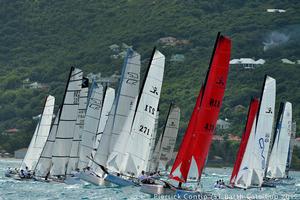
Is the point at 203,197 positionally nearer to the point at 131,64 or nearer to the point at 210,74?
the point at 210,74

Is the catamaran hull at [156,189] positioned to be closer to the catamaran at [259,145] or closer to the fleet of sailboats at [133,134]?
the fleet of sailboats at [133,134]

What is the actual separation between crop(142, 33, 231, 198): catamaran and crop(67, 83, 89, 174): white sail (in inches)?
706

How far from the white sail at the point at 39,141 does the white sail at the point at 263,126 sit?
1541 cm

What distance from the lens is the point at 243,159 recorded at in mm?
62062

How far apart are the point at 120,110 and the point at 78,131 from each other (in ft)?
24.8

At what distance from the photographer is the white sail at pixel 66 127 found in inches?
2512

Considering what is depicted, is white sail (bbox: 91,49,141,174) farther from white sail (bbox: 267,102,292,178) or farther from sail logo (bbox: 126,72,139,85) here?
white sail (bbox: 267,102,292,178)

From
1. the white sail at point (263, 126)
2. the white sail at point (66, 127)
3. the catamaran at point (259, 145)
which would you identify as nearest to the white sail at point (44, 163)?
the white sail at point (66, 127)

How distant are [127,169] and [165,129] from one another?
26.3 m

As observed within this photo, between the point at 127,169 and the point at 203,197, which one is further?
the point at 127,169

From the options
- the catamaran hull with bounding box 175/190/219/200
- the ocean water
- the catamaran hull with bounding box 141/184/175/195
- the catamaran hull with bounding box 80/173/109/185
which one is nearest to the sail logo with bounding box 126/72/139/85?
the catamaran hull with bounding box 80/173/109/185

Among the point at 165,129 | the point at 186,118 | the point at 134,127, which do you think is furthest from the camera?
the point at 186,118

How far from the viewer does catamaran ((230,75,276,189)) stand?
61.4 meters

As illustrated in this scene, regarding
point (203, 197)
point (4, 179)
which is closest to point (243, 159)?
point (203, 197)
